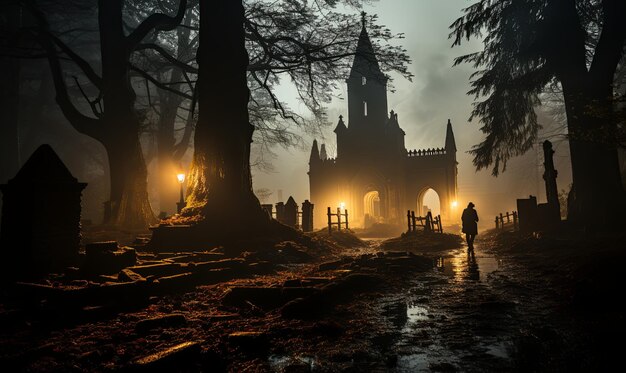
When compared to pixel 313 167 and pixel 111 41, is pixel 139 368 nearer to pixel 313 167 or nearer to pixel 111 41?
pixel 111 41

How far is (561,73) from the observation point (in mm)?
12047

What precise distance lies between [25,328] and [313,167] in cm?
3230

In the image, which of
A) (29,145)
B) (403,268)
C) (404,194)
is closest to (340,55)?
(403,268)

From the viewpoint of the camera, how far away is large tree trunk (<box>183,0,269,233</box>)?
29.6 ft

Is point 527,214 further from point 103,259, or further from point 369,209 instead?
point 369,209

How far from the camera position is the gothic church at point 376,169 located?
3094cm

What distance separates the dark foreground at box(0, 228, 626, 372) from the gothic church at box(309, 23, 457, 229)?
26.4m

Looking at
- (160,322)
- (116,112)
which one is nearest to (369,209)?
(116,112)

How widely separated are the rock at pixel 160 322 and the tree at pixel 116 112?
9.18 metres

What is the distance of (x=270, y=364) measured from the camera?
2447 mm

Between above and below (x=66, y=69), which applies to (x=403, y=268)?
below

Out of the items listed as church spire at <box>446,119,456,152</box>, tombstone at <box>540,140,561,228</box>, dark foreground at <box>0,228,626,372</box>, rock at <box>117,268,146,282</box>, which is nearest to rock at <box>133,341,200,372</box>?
dark foreground at <box>0,228,626,372</box>

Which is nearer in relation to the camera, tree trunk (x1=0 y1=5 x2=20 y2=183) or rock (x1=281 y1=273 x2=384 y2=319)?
rock (x1=281 y1=273 x2=384 y2=319)

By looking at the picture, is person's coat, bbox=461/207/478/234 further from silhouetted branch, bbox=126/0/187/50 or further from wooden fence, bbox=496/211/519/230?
silhouetted branch, bbox=126/0/187/50
